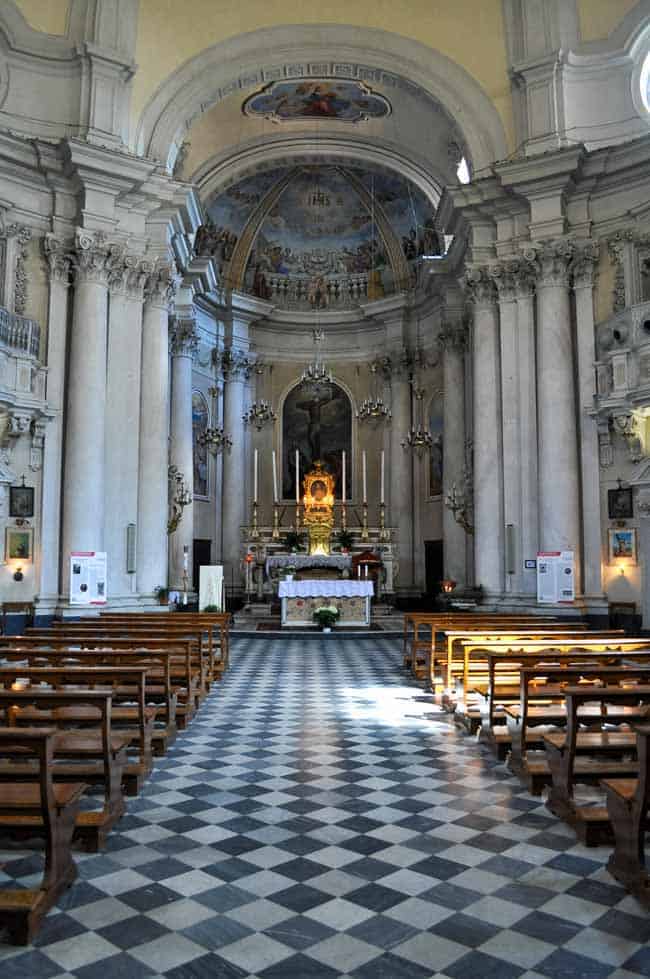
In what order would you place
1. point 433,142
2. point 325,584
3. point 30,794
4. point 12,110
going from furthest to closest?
point 433,142 → point 325,584 → point 12,110 → point 30,794

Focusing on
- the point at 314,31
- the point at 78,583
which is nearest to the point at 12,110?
the point at 314,31

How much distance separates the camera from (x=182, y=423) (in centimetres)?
2383

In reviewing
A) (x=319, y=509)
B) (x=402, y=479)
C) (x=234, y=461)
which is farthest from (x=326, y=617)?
(x=234, y=461)

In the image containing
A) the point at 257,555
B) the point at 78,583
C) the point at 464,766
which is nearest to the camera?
the point at 464,766

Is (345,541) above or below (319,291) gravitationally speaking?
below

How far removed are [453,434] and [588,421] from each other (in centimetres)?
660

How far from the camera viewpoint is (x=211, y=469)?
2731 cm

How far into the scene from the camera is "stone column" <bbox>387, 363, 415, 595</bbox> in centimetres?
2672

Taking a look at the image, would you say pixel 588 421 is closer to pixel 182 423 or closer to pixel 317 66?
pixel 317 66

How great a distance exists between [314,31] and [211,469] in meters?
13.6

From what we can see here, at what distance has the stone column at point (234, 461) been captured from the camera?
27016 mm

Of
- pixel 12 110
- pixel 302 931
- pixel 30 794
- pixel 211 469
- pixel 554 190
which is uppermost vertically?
pixel 12 110

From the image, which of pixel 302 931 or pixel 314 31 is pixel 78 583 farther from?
pixel 314 31

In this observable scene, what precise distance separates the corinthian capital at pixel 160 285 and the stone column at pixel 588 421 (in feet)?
30.0
